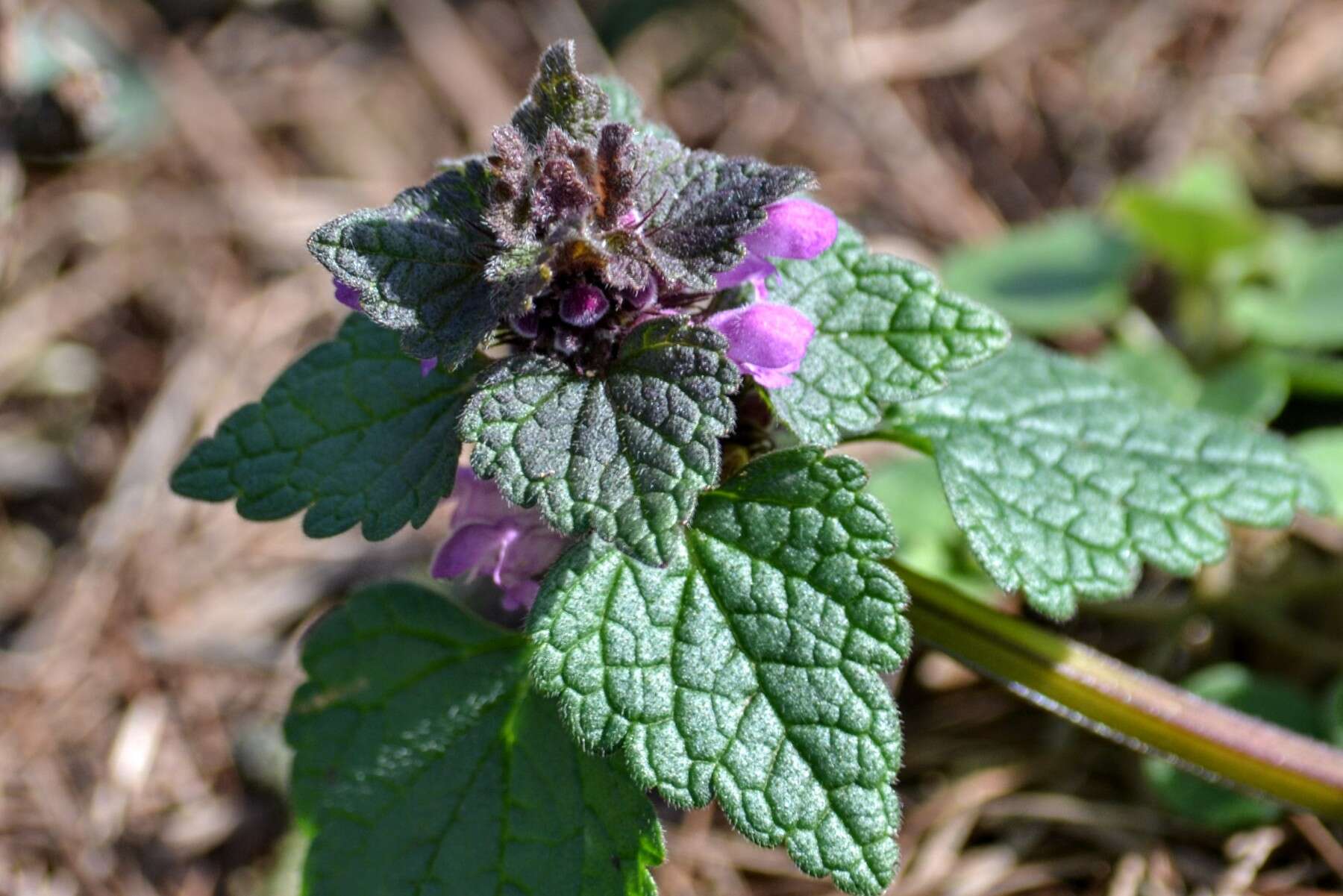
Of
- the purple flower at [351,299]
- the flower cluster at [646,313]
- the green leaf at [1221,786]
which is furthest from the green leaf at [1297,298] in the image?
the purple flower at [351,299]

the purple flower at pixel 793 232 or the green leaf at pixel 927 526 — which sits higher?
the purple flower at pixel 793 232

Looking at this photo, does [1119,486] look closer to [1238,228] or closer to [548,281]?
[548,281]

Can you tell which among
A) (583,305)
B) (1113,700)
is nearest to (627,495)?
(583,305)

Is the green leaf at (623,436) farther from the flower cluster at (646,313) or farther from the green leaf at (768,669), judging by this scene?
the green leaf at (768,669)

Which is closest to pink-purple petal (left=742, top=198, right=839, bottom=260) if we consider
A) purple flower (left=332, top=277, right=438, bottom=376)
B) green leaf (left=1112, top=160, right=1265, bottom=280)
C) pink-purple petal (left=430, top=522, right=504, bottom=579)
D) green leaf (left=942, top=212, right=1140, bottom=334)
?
purple flower (left=332, top=277, right=438, bottom=376)

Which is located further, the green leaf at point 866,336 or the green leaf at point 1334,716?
the green leaf at point 1334,716
